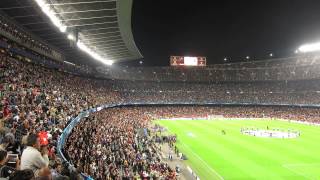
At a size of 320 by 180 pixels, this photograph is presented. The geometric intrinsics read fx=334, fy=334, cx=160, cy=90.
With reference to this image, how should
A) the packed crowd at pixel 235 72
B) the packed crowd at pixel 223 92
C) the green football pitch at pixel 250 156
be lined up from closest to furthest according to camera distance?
1. the green football pitch at pixel 250 156
2. the packed crowd at pixel 223 92
3. the packed crowd at pixel 235 72

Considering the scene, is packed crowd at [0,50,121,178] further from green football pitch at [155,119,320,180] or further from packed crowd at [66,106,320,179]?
green football pitch at [155,119,320,180]

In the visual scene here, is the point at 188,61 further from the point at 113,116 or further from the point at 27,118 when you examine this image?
the point at 27,118

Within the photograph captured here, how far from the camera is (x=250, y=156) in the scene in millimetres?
37562

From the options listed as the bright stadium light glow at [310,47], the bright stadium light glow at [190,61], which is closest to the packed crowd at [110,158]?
the bright stadium light glow at [190,61]

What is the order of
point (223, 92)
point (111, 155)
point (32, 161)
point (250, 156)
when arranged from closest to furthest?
point (32, 161) → point (111, 155) → point (250, 156) → point (223, 92)

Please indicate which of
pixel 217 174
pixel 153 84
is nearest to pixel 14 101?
pixel 217 174


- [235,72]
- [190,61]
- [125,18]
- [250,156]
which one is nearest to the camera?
[125,18]

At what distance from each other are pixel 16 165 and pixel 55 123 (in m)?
15.2

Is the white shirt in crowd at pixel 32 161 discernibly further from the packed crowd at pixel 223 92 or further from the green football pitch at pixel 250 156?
the packed crowd at pixel 223 92

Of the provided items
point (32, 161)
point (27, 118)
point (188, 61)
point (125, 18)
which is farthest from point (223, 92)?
point (32, 161)

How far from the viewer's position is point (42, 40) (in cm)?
3778

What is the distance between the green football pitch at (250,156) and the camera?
3023cm

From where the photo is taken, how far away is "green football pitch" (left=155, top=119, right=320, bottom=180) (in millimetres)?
30234

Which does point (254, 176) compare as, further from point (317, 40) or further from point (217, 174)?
point (317, 40)
